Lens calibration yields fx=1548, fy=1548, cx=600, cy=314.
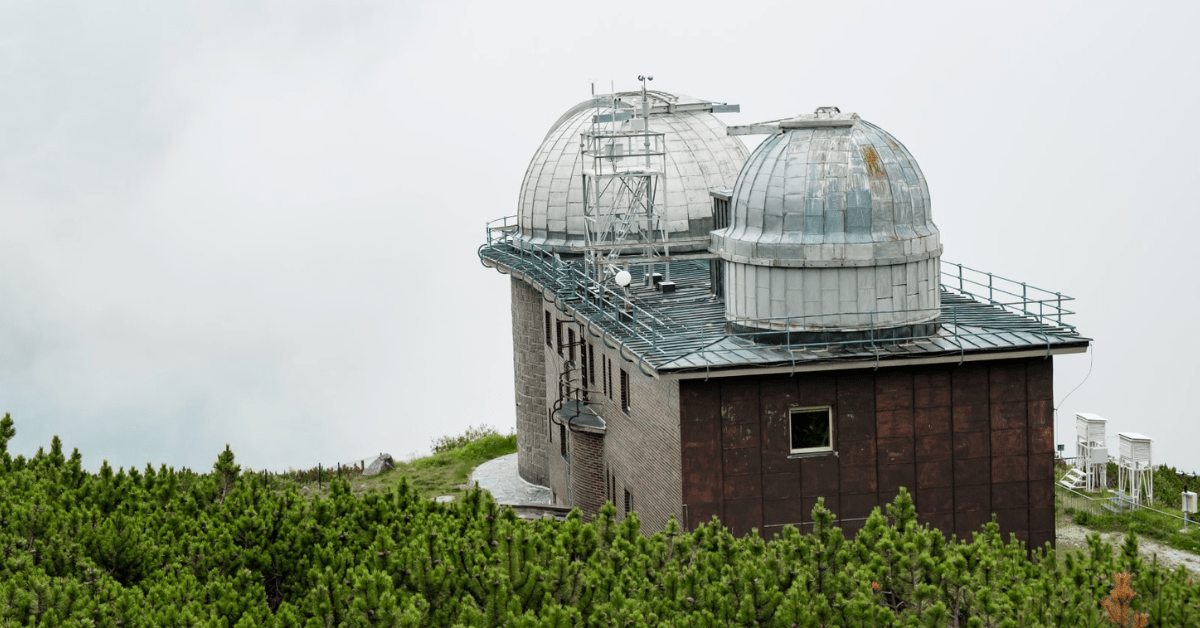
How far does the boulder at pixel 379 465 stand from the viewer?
51969mm

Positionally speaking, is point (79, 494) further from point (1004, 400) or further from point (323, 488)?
point (323, 488)

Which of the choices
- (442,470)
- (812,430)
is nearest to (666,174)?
(442,470)

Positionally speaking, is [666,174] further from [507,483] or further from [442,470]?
[442,470]

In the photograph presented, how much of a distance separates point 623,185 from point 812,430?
1097cm

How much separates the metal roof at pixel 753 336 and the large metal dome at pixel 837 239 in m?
0.59

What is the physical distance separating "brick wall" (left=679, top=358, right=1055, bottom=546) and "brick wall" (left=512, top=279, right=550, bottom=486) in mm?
16231

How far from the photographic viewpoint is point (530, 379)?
47.4 m

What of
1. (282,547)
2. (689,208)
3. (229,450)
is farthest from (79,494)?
(689,208)

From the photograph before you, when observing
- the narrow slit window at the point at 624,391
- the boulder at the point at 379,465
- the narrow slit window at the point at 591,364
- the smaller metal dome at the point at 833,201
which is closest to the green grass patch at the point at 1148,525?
the smaller metal dome at the point at 833,201

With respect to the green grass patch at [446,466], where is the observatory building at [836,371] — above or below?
above

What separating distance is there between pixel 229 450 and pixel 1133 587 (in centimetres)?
1515

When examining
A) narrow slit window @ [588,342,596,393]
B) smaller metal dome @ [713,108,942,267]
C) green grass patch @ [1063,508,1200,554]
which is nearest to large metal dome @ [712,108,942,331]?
smaller metal dome @ [713,108,942,267]

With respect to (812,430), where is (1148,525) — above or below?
below

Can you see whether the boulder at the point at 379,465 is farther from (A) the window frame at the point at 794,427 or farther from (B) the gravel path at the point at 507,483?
(A) the window frame at the point at 794,427
